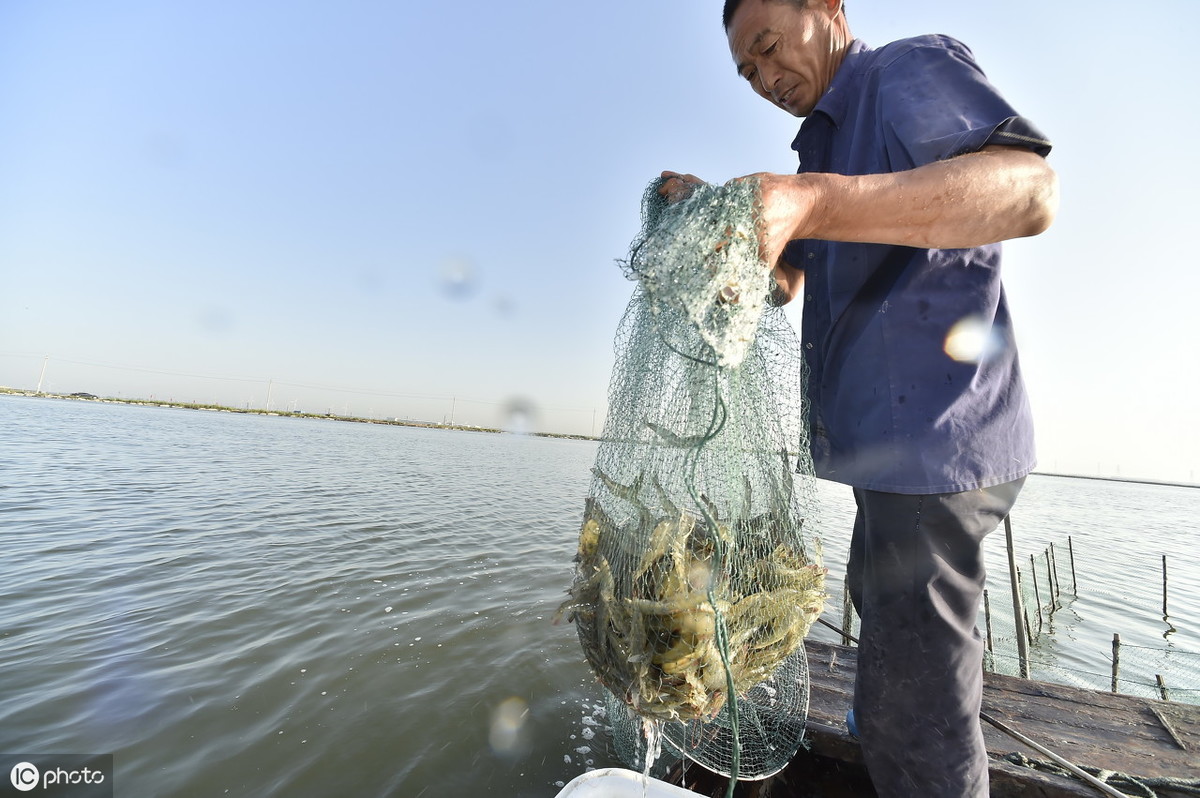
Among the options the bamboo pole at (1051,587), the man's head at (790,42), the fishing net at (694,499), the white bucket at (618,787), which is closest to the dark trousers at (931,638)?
the fishing net at (694,499)

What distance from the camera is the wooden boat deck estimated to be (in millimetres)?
Answer: 2824

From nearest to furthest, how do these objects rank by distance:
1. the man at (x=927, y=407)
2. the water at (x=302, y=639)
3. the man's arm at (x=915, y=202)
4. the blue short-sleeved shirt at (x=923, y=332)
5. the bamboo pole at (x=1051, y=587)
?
the man's arm at (x=915, y=202) → the man at (x=927, y=407) → the blue short-sleeved shirt at (x=923, y=332) → the water at (x=302, y=639) → the bamboo pole at (x=1051, y=587)

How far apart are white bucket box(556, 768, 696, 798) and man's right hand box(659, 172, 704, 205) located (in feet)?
7.70

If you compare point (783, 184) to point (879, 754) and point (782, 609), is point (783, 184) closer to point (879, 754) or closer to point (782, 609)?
point (782, 609)

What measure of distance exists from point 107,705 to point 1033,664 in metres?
13.1

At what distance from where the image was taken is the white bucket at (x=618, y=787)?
194cm

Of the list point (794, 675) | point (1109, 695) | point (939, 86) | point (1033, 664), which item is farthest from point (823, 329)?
point (1033, 664)

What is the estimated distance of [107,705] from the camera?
4309 millimetres

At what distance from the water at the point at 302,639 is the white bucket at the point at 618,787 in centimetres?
246

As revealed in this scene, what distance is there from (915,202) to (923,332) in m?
0.61

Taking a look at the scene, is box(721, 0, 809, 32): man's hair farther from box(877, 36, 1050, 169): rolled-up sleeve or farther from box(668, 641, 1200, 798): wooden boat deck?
box(668, 641, 1200, 798): wooden boat deck

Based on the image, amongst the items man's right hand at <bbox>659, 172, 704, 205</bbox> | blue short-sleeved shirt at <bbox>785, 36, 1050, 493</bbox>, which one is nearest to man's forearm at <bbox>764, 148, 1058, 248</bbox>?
blue short-sleeved shirt at <bbox>785, 36, 1050, 493</bbox>

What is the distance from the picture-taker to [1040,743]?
329cm

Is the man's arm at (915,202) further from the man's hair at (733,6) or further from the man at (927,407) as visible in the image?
the man's hair at (733,6)
